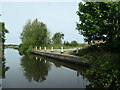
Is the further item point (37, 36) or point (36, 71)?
point (37, 36)

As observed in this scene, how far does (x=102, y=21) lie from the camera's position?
10.4 meters

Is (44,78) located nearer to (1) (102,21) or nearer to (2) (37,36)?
(1) (102,21)

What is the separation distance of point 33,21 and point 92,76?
3561 centimetres

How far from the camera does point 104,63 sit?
7543mm

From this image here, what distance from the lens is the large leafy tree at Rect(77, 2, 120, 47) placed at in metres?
9.85

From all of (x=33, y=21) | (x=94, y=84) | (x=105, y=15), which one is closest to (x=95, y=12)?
(x=105, y=15)

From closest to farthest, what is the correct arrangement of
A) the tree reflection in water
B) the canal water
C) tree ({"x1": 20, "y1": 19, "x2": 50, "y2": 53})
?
the canal water → the tree reflection in water → tree ({"x1": 20, "y1": 19, "x2": 50, "y2": 53})

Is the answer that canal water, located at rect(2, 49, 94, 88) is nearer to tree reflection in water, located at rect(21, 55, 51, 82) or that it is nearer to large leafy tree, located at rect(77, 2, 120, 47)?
tree reflection in water, located at rect(21, 55, 51, 82)

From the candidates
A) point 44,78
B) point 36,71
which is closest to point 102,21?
point 44,78

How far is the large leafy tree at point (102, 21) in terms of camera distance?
388 inches

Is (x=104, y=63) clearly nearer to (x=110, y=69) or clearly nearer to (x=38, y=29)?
(x=110, y=69)

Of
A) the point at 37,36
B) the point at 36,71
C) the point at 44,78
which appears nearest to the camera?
the point at 44,78

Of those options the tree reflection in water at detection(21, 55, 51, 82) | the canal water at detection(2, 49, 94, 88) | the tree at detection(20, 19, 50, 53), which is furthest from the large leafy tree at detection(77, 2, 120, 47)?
the tree at detection(20, 19, 50, 53)

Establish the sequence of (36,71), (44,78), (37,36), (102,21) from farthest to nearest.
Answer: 1. (37,36)
2. (36,71)
3. (102,21)
4. (44,78)
